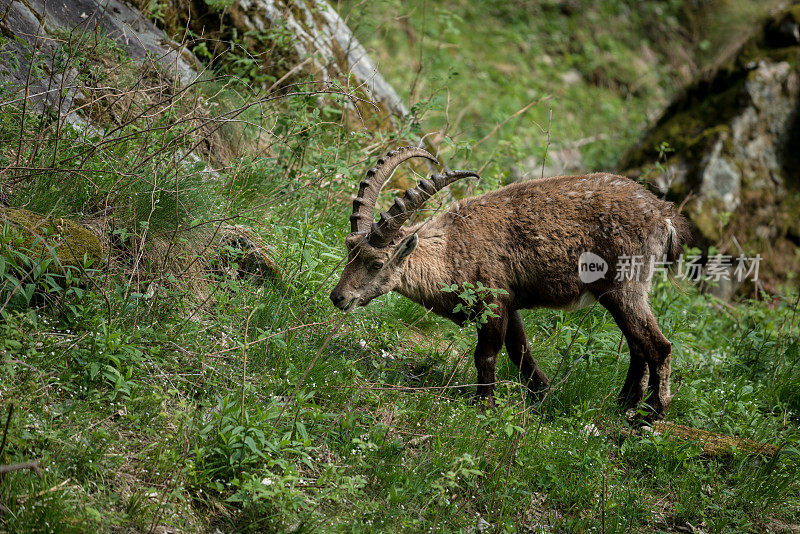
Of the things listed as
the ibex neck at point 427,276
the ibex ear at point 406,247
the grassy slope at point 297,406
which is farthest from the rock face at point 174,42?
the ibex neck at point 427,276

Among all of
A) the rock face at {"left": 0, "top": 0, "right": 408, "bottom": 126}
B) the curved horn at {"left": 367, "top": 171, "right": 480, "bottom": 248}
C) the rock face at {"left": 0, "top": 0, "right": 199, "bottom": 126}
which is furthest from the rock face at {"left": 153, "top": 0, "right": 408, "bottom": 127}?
the curved horn at {"left": 367, "top": 171, "right": 480, "bottom": 248}

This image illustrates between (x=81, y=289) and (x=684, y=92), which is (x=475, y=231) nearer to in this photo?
(x=81, y=289)

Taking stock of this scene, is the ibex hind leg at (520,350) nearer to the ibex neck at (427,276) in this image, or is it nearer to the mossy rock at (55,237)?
the ibex neck at (427,276)

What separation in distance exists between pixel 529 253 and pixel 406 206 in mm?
1156

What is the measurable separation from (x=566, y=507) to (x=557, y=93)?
39.5 ft

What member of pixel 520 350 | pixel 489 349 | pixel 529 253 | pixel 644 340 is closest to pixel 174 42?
pixel 529 253

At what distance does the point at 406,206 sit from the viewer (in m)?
5.60

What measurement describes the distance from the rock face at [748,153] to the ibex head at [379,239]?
16.7 ft

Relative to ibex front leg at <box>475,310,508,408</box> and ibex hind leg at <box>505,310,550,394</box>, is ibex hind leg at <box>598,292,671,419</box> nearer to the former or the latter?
ibex hind leg at <box>505,310,550,394</box>

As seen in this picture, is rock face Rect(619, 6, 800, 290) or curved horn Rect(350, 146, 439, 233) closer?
curved horn Rect(350, 146, 439, 233)

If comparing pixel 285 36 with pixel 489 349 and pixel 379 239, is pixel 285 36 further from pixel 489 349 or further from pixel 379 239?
pixel 489 349

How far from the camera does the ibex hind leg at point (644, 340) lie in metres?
5.79

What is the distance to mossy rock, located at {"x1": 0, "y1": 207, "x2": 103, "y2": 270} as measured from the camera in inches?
176

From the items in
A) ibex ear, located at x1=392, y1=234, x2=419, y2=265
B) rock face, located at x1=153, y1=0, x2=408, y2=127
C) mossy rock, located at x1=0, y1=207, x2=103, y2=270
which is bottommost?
mossy rock, located at x1=0, y1=207, x2=103, y2=270
